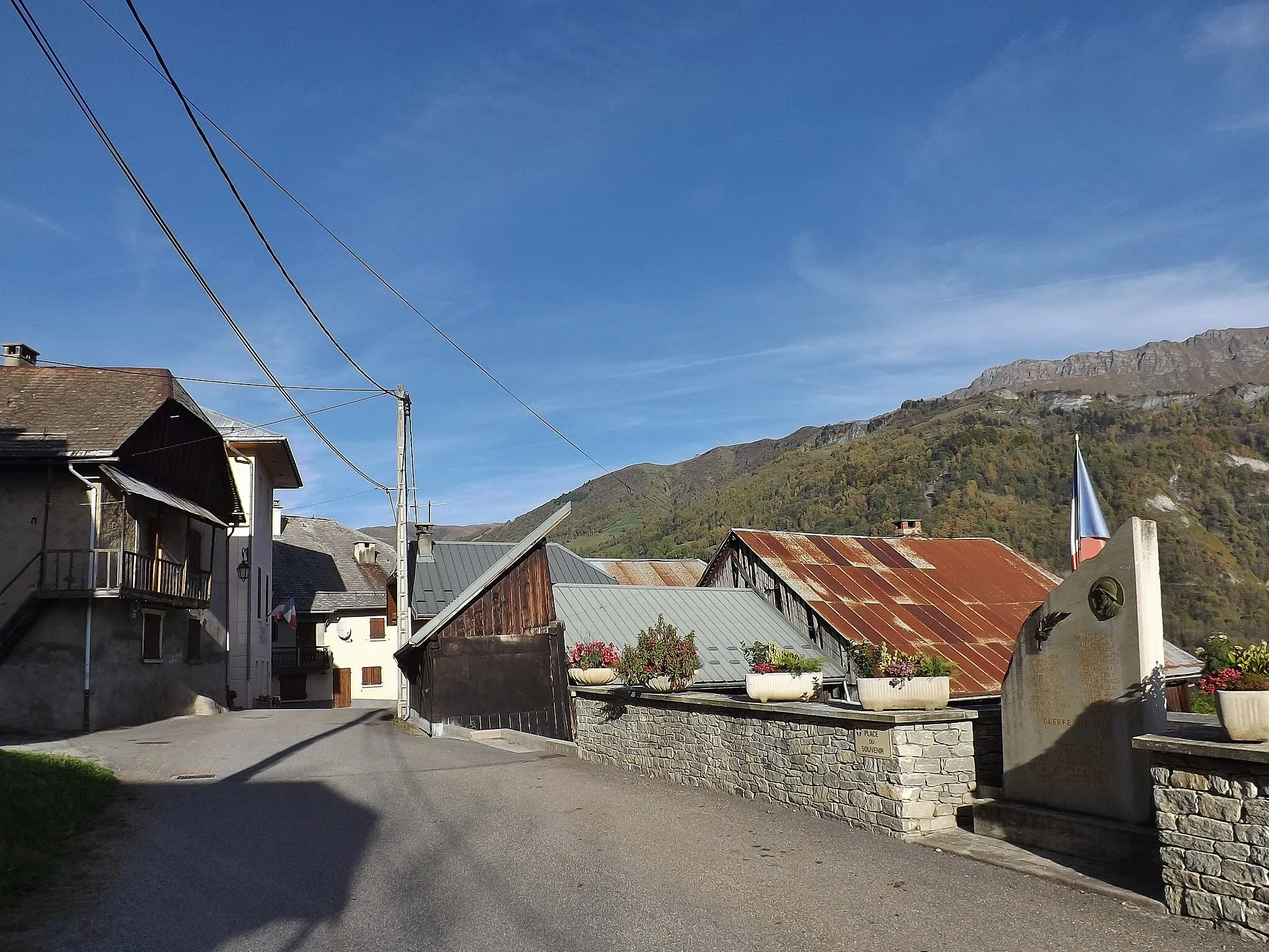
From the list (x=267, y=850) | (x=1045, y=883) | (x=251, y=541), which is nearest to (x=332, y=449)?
(x=251, y=541)

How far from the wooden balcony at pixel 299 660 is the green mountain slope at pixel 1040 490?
1241 inches

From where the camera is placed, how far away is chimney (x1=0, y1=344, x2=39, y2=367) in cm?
2713

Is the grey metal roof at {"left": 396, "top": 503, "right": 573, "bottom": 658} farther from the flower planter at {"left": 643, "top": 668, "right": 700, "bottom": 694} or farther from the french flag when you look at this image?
the french flag

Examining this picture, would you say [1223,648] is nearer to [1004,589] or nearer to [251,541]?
[1004,589]

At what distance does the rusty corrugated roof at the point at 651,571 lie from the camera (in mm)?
37875

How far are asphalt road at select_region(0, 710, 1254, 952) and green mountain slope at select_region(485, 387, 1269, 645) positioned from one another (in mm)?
45037

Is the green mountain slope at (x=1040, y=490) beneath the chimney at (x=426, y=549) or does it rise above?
above

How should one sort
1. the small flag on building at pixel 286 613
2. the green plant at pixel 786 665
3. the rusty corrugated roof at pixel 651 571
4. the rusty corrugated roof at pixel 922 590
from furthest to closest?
the small flag on building at pixel 286 613
the rusty corrugated roof at pixel 651 571
the rusty corrugated roof at pixel 922 590
the green plant at pixel 786 665

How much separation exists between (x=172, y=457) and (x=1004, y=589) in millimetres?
24015

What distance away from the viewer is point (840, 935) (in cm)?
657

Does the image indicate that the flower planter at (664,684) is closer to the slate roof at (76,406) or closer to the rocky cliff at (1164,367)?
the slate roof at (76,406)

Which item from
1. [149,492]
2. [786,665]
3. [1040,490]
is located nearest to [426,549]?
[149,492]

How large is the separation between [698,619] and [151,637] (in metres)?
13.9

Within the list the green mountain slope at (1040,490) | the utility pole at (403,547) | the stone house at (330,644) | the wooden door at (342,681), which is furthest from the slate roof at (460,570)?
the green mountain slope at (1040,490)
